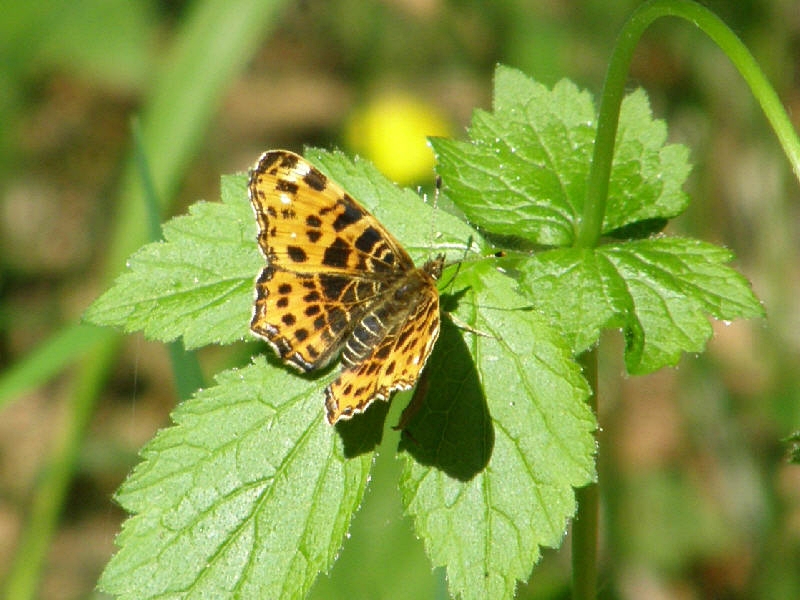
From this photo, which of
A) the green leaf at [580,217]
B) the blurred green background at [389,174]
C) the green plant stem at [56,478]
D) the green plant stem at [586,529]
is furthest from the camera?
the blurred green background at [389,174]

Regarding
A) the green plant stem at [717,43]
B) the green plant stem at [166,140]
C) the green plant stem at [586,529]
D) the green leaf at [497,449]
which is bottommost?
the green plant stem at [586,529]

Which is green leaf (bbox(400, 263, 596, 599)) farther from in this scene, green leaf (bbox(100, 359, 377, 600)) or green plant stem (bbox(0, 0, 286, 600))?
green plant stem (bbox(0, 0, 286, 600))

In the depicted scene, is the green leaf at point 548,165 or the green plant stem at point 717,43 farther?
the green leaf at point 548,165

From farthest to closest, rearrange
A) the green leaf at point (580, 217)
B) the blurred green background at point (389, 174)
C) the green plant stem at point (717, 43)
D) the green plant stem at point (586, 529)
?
the blurred green background at point (389, 174), the green plant stem at point (586, 529), the green leaf at point (580, 217), the green plant stem at point (717, 43)

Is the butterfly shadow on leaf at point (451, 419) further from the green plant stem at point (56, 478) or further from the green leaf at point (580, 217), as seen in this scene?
the green plant stem at point (56, 478)

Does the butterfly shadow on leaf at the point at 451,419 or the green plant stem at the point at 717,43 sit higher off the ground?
the green plant stem at the point at 717,43

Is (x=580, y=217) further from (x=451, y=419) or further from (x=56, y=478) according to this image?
(x=56, y=478)

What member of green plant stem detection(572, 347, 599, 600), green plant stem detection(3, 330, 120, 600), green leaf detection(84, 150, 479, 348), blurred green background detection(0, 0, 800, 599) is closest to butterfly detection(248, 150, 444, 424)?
green leaf detection(84, 150, 479, 348)

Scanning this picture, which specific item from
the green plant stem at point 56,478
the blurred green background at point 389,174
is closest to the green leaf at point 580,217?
the blurred green background at point 389,174
